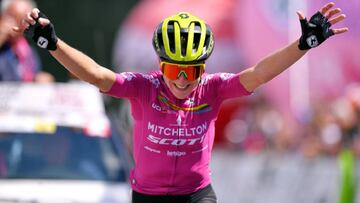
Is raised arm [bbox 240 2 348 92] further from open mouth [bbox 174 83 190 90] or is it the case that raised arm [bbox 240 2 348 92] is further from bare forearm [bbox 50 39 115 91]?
bare forearm [bbox 50 39 115 91]

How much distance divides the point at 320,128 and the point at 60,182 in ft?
17.1

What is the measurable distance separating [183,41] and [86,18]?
20079 millimetres

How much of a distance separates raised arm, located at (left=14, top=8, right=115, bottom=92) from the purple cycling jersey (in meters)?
0.23

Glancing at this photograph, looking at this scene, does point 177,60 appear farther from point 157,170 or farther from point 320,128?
point 320,128

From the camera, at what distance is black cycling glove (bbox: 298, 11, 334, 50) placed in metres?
6.57

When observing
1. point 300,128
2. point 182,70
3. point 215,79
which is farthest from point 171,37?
point 300,128

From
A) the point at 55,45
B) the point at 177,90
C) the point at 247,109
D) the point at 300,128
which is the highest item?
the point at 55,45

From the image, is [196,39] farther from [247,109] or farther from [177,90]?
[247,109]

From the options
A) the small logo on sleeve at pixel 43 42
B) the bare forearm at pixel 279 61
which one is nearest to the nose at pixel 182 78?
the bare forearm at pixel 279 61

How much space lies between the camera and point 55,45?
6594mm

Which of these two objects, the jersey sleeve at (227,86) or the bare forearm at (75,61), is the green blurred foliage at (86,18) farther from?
the bare forearm at (75,61)

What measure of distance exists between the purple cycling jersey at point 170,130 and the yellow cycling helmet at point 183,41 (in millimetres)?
305

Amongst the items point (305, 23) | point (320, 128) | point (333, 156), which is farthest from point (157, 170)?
point (320, 128)

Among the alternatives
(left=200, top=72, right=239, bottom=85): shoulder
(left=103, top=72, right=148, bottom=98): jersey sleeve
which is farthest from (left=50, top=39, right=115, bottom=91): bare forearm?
(left=200, top=72, right=239, bottom=85): shoulder
